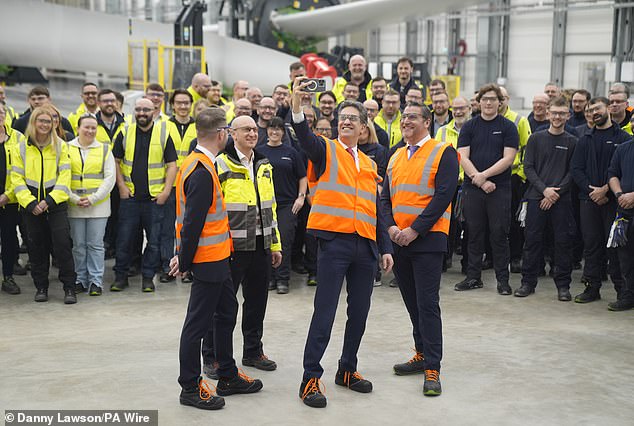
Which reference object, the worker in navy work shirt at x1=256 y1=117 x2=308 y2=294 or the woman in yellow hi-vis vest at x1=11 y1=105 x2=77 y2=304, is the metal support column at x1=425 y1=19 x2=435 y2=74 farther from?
the woman in yellow hi-vis vest at x1=11 y1=105 x2=77 y2=304

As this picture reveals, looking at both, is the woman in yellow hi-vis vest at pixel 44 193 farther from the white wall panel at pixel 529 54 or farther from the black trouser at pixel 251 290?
the white wall panel at pixel 529 54

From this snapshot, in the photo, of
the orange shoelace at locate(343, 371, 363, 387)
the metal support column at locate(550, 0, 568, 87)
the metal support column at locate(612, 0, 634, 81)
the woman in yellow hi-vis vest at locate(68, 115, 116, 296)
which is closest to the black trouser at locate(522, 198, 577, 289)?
the orange shoelace at locate(343, 371, 363, 387)

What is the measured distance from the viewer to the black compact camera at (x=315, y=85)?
12.1 feet

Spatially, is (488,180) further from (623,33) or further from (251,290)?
(623,33)

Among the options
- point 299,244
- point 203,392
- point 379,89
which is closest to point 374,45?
point 379,89

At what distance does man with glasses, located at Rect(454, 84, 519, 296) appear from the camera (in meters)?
6.30

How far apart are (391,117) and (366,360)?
3.53 metres

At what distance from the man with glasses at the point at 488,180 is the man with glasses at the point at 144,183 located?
2.67m

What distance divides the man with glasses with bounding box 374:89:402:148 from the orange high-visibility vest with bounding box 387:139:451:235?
3217mm

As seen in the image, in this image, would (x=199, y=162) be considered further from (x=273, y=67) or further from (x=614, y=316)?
(x=273, y=67)

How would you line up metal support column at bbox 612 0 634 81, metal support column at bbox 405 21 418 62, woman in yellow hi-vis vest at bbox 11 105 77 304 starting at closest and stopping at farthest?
1. woman in yellow hi-vis vest at bbox 11 105 77 304
2. metal support column at bbox 612 0 634 81
3. metal support column at bbox 405 21 418 62

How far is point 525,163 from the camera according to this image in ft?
21.2

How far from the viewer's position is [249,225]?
395 cm

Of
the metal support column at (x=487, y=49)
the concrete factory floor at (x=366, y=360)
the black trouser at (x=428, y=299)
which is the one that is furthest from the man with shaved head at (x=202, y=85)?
the metal support column at (x=487, y=49)
